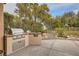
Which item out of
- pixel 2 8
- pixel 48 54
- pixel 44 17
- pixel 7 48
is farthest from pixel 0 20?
pixel 48 54

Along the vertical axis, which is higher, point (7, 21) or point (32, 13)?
point (32, 13)

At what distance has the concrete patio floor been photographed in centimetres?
265

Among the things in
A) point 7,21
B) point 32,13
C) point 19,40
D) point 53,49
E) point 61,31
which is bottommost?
point 53,49

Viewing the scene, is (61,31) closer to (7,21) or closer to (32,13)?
(32,13)

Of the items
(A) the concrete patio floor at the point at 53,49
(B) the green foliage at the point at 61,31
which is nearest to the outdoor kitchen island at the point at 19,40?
(A) the concrete patio floor at the point at 53,49

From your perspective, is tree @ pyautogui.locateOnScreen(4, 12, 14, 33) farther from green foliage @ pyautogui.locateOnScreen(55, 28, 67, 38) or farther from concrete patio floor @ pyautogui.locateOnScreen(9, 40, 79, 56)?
green foliage @ pyautogui.locateOnScreen(55, 28, 67, 38)

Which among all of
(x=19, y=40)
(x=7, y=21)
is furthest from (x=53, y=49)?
(x=7, y=21)

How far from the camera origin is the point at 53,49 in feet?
8.77

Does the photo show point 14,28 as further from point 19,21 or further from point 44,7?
point 44,7

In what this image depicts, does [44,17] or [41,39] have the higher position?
[44,17]

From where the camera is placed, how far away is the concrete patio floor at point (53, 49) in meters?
2.65

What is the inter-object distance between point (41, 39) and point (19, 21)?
1.27 ft

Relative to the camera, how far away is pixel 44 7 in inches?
105

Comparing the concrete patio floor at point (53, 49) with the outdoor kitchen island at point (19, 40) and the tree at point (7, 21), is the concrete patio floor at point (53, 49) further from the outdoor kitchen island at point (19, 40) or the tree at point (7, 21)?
the tree at point (7, 21)
